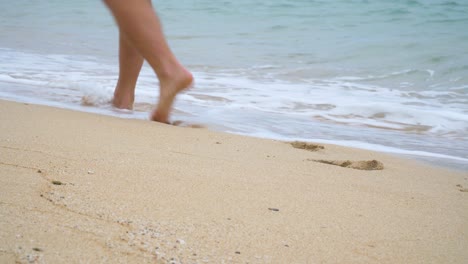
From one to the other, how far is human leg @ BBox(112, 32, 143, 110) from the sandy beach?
0.59 metres

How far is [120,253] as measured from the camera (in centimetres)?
102

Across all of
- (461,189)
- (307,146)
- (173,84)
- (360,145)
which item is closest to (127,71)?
(173,84)

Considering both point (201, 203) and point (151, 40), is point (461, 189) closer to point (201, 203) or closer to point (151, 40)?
point (201, 203)

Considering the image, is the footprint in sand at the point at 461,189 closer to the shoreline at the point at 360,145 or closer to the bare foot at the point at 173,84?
the shoreline at the point at 360,145

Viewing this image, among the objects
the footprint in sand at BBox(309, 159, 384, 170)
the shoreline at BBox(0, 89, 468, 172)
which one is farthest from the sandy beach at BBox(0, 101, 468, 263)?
the shoreline at BBox(0, 89, 468, 172)

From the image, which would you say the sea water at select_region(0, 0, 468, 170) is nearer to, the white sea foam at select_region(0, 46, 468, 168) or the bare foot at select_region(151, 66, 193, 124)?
the white sea foam at select_region(0, 46, 468, 168)

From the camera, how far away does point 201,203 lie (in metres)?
1.37

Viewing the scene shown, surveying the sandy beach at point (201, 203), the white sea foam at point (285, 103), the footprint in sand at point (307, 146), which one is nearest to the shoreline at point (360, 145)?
the white sea foam at point (285, 103)

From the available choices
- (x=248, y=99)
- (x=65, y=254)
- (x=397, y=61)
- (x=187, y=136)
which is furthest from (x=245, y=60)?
(x=65, y=254)

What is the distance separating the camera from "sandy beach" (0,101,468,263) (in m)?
1.08

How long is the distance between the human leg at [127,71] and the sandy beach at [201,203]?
59 cm

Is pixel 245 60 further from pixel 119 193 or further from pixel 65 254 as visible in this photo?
pixel 65 254

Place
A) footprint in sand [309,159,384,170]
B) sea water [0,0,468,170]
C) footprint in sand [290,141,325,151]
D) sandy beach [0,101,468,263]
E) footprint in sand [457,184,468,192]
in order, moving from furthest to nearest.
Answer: sea water [0,0,468,170] < footprint in sand [290,141,325,151] < footprint in sand [309,159,384,170] < footprint in sand [457,184,468,192] < sandy beach [0,101,468,263]

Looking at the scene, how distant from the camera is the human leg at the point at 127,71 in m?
2.77
